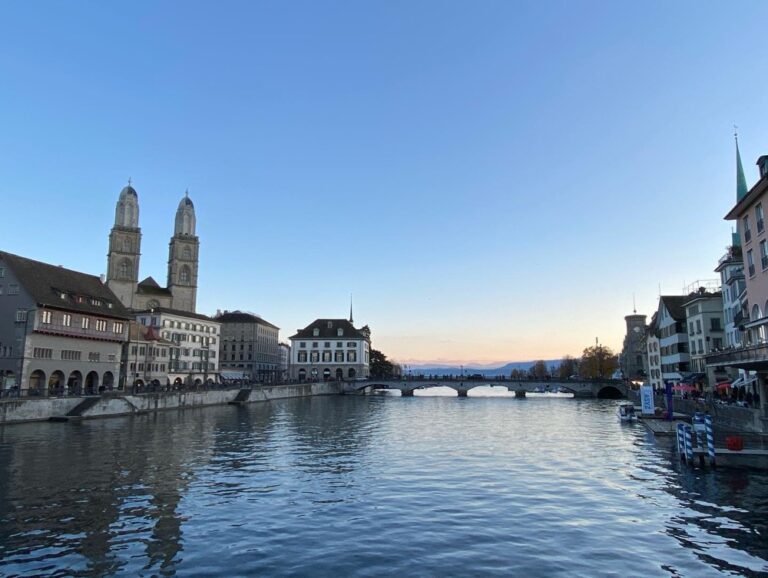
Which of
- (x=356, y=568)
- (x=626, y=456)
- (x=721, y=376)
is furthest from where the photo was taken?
(x=721, y=376)

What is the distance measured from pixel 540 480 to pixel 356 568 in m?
15.2

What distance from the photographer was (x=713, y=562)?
50.1 feet

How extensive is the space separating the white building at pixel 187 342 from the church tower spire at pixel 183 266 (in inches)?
1294

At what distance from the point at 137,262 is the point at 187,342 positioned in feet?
129

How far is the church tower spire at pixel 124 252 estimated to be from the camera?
138125mm

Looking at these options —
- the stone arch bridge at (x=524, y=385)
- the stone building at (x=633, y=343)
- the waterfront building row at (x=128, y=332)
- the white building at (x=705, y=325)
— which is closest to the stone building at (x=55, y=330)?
the waterfront building row at (x=128, y=332)

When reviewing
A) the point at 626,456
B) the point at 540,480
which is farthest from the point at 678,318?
the point at 540,480

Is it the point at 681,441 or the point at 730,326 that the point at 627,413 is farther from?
the point at 681,441

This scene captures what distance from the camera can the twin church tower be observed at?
13888 cm

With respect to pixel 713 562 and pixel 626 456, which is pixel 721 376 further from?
pixel 713 562

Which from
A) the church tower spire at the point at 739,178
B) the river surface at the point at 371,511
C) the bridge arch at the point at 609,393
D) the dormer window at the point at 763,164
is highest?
the church tower spire at the point at 739,178

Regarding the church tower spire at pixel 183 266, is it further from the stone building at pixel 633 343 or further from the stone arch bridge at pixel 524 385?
the stone building at pixel 633 343

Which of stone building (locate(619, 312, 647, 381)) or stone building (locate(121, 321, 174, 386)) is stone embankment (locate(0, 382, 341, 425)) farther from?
stone building (locate(619, 312, 647, 381))

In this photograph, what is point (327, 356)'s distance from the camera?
149875 mm
